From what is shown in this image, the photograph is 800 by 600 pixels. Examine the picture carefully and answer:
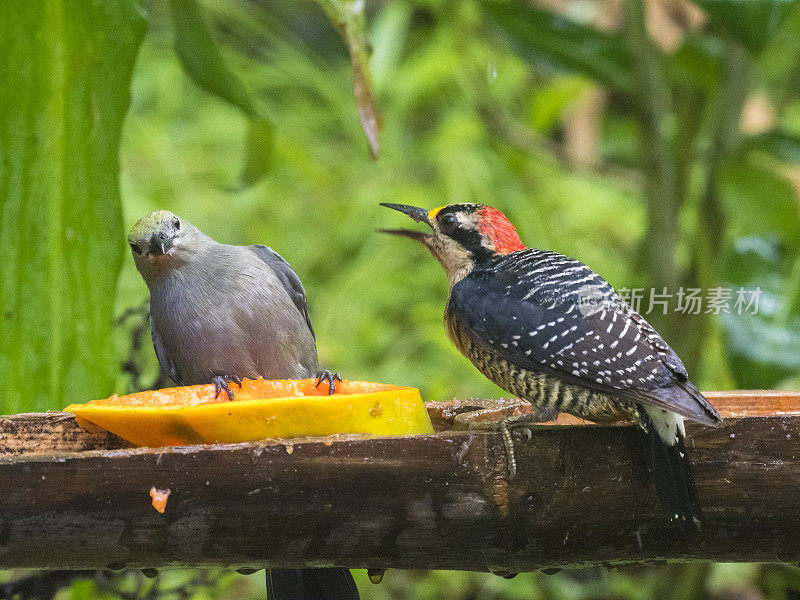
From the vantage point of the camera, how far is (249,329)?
6.31 ft

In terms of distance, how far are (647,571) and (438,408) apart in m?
2.19

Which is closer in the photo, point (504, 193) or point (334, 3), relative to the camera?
point (334, 3)

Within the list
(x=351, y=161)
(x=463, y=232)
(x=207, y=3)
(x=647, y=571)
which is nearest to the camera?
(x=463, y=232)

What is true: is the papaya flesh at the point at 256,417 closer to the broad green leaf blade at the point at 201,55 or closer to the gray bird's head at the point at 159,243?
the gray bird's head at the point at 159,243

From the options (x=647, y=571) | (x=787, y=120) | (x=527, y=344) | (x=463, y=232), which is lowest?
(x=647, y=571)

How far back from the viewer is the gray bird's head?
1870 millimetres

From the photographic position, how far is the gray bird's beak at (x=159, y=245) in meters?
1.86

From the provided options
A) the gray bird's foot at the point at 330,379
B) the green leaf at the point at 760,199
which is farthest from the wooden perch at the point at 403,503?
the green leaf at the point at 760,199

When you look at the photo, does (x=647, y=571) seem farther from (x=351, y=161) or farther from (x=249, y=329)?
(x=351, y=161)

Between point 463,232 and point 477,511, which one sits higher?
point 463,232

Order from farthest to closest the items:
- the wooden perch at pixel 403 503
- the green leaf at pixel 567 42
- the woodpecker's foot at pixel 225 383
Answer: the green leaf at pixel 567 42, the woodpecker's foot at pixel 225 383, the wooden perch at pixel 403 503

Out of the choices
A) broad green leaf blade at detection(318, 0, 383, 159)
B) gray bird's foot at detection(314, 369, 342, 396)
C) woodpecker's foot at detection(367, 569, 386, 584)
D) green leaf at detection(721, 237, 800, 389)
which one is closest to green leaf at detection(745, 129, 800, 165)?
green leaf at detection(721, 237, 800, 389)

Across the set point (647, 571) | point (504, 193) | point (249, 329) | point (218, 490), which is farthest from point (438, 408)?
point (504, 193)

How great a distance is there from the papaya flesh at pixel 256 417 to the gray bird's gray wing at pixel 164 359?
0.54 meters
